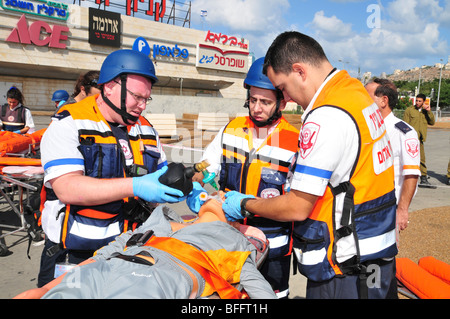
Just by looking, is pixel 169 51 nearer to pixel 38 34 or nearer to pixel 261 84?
pixel 38 34

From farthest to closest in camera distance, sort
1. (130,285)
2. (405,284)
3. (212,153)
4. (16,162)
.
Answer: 1. (16,162)
2. (405,284)
3. (212,153)
4. (130,285)

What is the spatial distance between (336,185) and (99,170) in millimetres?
1483

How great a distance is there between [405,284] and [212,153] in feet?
8.63

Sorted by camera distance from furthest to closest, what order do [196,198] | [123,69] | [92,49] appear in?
[92,49], [196,198], [123,69]

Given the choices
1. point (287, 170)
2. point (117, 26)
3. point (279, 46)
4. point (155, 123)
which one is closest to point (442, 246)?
point (287, 170)

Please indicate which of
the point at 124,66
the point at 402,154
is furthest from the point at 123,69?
the point at 402,154

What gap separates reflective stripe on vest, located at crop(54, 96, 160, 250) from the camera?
2.19 meters

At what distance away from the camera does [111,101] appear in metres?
2.35

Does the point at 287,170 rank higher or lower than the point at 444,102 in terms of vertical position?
lower

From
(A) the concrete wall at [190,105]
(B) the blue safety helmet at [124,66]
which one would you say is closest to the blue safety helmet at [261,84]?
(B) the blue safety helmet at [124,66]

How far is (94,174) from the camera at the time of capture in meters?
2.20

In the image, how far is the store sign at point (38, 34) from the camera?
21.0 meters

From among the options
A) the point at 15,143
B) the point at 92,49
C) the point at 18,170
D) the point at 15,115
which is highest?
the point at 92,49

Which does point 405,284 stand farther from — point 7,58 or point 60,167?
Answer: point 7,58
